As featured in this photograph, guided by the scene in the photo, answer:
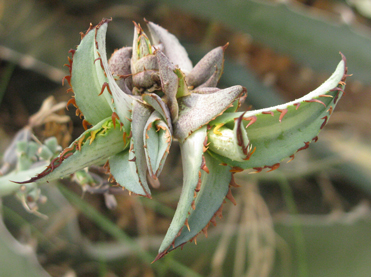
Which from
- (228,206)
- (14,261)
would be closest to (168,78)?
(14,261)

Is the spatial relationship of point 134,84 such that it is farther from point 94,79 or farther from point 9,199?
point 9,199

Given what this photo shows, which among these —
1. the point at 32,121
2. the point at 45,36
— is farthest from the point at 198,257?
the point at 45,36

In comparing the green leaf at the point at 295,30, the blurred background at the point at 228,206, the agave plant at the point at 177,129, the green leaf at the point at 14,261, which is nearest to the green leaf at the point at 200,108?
the agave plant at the point at 177,129

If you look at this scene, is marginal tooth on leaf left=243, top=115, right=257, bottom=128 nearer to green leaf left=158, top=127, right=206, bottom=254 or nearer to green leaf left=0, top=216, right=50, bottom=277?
green leaf left=158, top=127, right=206, bottom=254

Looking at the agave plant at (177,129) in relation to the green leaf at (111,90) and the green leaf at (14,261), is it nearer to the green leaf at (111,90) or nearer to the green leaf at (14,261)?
the green leaf at (111,90)

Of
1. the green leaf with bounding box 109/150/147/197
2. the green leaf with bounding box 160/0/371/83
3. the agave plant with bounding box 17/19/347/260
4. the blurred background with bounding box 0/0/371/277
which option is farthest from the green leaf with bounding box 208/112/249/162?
the green leaf with bounding box 160/0/371/83

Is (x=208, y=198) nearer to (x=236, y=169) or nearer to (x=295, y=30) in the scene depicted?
(x=236, y=169)
